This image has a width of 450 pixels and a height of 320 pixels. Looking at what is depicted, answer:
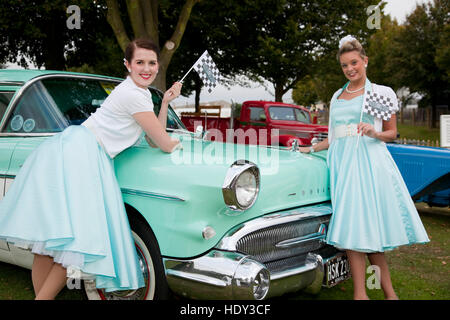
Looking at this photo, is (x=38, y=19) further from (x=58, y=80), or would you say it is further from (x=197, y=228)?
(x=197, y=228)

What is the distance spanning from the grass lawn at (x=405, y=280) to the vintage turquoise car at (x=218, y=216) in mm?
344

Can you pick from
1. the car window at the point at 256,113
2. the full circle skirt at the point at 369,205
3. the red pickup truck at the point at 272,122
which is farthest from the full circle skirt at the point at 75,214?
the car window at the point at 256,113

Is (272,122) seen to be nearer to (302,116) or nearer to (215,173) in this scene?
(302,116)

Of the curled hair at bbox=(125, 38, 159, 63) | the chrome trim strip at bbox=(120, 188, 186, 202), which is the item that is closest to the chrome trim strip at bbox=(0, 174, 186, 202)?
the chrome trim strip at bbox=(120, 188, 186, 202)

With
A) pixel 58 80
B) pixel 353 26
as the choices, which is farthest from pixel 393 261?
pixel 353 26

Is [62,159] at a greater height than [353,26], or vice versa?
[353,26]

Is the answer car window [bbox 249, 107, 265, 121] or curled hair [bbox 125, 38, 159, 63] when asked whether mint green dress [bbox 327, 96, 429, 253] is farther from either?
car window [bbox 249, 107, 265, 121]

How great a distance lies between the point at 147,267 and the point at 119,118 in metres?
0.88

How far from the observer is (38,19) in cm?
1520

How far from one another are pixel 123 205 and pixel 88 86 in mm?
1425

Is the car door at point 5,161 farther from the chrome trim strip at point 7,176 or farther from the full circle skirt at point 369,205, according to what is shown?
the full circle skirt at point 369,205

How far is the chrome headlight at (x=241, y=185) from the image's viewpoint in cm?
229

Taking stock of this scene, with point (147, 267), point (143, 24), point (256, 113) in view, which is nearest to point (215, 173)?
point (147, 267)

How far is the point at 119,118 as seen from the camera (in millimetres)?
2637
